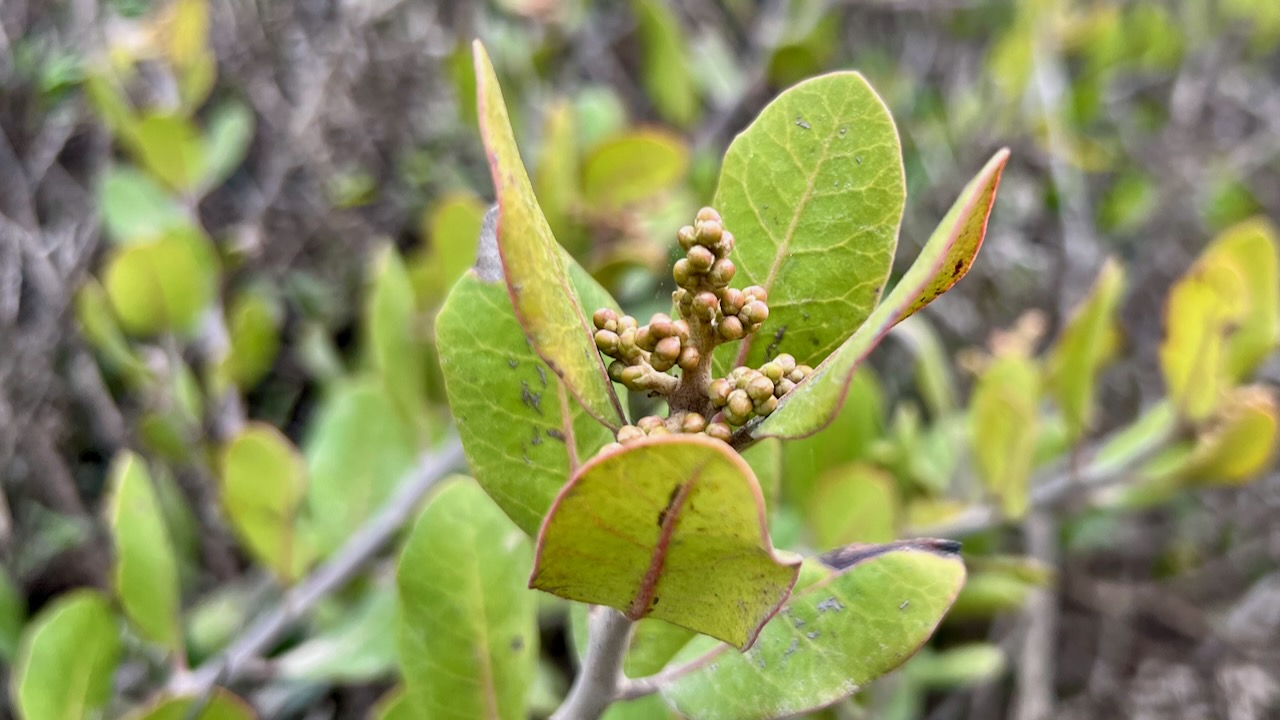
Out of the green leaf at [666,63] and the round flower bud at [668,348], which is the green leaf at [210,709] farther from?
the green leaf at [666,63]

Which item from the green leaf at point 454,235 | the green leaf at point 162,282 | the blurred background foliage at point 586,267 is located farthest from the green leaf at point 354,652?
the green leaf at point 162,282

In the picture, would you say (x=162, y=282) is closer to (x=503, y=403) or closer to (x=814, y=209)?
(x=503, y=403)

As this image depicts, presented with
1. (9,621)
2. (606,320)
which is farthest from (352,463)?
(606,320)

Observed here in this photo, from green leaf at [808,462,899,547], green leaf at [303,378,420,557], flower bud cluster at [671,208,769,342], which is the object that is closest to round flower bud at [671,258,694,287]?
flower bud cluster at [671,208,769,342]

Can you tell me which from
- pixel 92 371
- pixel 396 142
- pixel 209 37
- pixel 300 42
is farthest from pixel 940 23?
pixel 92 371

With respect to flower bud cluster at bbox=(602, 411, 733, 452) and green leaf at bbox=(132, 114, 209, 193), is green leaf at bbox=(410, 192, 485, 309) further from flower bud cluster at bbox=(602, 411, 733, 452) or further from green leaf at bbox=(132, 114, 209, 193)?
flower bud cluster at bbox=(602, 411, 733, 452)
